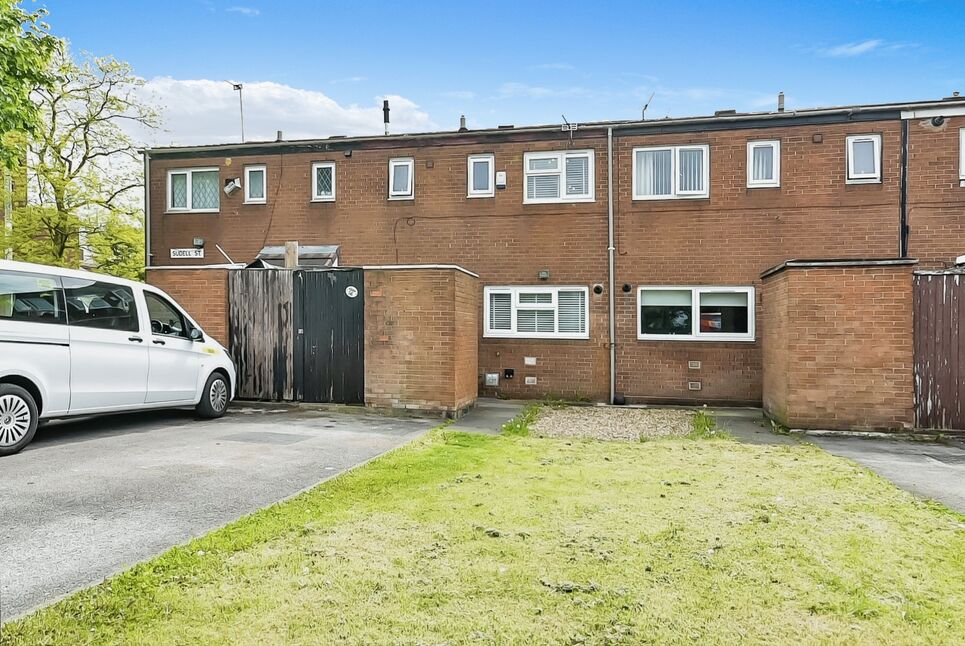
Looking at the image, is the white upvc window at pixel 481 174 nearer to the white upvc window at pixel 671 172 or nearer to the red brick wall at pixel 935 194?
the white upvc window at pixel 671 172

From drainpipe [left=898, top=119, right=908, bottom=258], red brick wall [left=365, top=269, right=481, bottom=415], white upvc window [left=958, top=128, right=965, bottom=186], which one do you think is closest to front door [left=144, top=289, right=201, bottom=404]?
red brick wall [left=365, top=269, right=481, bottom=415]

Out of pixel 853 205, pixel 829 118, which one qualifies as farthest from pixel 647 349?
pixel 829 118

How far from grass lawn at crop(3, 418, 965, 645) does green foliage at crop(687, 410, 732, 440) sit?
112 inches

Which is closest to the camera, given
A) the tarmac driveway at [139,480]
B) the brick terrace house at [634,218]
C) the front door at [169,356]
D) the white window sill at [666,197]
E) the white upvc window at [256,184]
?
the tarmac driveway at [139,480]

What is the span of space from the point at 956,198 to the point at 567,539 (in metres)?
11.5

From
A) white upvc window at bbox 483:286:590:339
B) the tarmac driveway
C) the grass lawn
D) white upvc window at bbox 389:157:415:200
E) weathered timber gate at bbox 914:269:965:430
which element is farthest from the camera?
white upvc window at bbox 389:157:415:200

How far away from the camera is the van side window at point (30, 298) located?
654 centimetres

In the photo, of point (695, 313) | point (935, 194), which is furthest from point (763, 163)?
point (695, 313)

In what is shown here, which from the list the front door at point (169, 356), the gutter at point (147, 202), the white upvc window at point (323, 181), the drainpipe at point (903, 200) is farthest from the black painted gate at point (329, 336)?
the drainpipe at point (903, 200)

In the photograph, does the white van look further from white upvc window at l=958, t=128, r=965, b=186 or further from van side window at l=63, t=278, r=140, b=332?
white upvc window at l=958, t=128, r=965, b=186

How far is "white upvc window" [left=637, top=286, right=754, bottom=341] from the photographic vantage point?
12.1 meters

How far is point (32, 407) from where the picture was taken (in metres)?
6.67

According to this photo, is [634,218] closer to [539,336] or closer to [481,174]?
[539,336]

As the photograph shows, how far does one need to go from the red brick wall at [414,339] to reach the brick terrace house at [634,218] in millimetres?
3179
